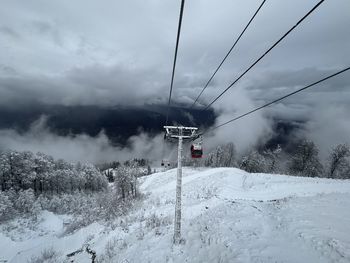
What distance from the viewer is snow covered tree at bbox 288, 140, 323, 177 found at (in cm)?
5222

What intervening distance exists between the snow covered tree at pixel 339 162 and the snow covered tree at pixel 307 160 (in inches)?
101

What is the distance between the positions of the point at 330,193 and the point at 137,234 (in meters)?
22.9

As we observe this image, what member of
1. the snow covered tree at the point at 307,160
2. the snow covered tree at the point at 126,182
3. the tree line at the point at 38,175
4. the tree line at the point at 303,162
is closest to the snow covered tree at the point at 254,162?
the tree line at the point at 303,162

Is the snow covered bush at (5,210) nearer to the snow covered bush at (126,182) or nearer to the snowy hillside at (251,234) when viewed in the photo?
the snowy hillside at (251,234)

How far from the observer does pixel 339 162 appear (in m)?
49.7

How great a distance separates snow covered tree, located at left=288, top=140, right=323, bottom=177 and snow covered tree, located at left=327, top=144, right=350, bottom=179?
8.44ft

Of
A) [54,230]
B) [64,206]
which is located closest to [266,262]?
[54,230]

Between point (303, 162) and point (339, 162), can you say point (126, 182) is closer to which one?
point (303, 162)

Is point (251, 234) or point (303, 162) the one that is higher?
point (303, 162)

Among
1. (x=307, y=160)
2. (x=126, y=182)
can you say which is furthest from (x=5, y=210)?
(x=307, y=160)

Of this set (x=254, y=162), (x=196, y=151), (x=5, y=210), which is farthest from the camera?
(x=254, y=162)

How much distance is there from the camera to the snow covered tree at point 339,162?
48031 mm

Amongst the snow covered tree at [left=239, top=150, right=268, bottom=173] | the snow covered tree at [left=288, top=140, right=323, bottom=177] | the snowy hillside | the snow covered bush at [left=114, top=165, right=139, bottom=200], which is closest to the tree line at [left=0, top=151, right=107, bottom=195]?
the snow covered bush at [left=114, top=165, right=139, bottom=200]

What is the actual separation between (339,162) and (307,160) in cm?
637
